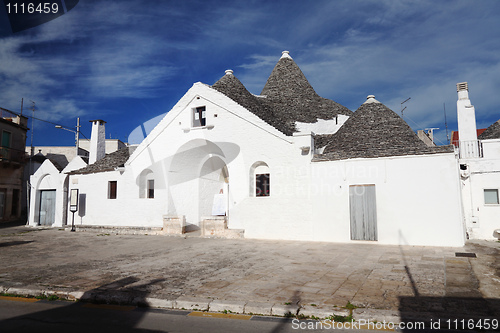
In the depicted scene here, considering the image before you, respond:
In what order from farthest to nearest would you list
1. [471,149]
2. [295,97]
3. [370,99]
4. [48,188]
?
[295,97], [48,188], [370,99], [471,149]

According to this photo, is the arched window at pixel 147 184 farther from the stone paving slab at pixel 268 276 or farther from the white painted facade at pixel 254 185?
the stone paving slab at pixel 268 276

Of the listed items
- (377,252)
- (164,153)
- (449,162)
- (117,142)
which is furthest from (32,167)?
(449,162)

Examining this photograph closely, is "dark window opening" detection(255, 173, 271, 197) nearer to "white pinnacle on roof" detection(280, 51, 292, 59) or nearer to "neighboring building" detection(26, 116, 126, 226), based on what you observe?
"neighboring building" detection(26, 116, 126, 226)

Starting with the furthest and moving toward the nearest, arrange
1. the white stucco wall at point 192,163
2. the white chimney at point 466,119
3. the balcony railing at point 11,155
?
the balcony railing at point 11,155 < the white chimney at point 466,119 < the white stucco wall at point 192,163

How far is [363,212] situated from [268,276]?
645 cm

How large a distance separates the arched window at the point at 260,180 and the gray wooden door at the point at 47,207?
43.2 ft

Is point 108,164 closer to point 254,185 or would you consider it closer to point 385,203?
point 254,185

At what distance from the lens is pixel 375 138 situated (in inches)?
551

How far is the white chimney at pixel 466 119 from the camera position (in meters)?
16.2

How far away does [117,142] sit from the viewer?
121ft

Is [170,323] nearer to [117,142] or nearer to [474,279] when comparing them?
[474,279]

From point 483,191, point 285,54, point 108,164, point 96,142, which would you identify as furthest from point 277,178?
point 285,54

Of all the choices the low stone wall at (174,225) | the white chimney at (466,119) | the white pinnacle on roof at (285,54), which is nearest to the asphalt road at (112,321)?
the low stone wall at (174,225)

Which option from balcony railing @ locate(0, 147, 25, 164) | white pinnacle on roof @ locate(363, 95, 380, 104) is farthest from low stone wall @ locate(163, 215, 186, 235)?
balcony railing @ locate(0, 147, 25, 164)
